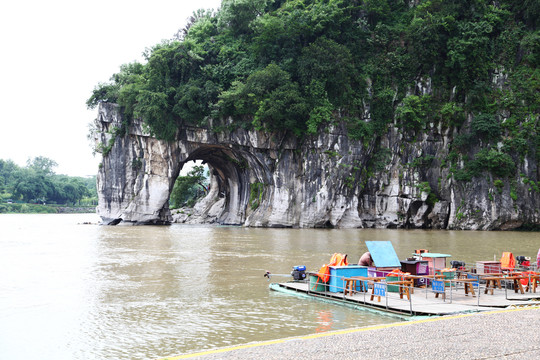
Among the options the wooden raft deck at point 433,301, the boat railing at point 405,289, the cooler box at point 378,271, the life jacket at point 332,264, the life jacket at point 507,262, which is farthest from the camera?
the life jacket at point 507,262

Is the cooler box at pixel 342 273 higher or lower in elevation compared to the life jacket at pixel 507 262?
lower

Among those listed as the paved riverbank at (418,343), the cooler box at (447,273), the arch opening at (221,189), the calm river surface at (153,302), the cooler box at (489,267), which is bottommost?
the calm river surface at (153,302)

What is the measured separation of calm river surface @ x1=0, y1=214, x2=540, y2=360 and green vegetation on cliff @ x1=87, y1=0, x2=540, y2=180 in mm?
16854

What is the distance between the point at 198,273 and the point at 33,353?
8.47 m

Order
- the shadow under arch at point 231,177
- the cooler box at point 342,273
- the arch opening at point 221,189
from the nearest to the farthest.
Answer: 1. the cooler box at point 342,273
2. the shadow under arch at point 231,177
3. the arch opening at point 221,189

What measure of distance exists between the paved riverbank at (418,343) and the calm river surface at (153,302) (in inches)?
77.7

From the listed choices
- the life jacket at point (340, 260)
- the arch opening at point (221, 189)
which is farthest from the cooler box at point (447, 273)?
the arch opening at point (221, 189)

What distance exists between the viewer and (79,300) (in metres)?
12.2

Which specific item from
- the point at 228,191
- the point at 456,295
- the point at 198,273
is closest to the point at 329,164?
the point at 228,191

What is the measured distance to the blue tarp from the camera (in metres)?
12.1

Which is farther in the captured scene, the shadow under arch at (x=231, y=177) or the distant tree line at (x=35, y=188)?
the distant tree line at (x=35, y=188)

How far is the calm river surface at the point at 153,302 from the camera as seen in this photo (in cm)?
856

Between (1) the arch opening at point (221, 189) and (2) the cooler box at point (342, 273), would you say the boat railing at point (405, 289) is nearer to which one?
(2) the cooler box at point (342, 273)

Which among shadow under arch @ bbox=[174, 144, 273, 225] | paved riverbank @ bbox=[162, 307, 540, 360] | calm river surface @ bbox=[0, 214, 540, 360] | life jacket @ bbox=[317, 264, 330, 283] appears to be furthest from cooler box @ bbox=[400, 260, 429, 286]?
shadow under arch @ bbox=[174, 144, 273, 225]
